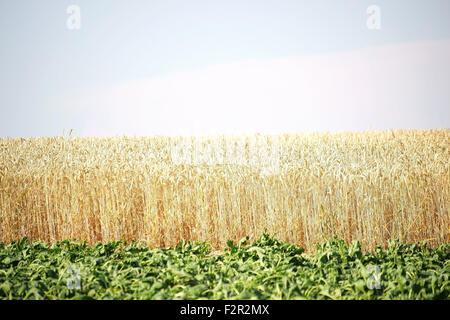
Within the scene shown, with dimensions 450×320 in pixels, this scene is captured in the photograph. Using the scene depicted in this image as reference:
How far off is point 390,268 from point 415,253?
4.03ft

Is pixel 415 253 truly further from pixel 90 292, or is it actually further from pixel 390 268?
pixel 90 292

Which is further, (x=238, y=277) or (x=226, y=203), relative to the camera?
(x=226, y=203)

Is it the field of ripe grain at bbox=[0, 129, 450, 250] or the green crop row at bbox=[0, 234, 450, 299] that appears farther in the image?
the field of ripe grain at bbox=[0, 129, 450, 250]

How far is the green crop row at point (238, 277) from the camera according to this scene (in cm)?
309

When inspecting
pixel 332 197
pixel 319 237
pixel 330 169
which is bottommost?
pixel 319 237

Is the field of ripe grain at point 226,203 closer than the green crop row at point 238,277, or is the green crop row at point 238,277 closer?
the green crop row at point 238,277

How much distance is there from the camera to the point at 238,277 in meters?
3.47

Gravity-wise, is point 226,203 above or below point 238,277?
above

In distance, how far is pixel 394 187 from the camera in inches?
236

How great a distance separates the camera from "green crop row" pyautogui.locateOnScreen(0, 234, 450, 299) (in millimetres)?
3086
